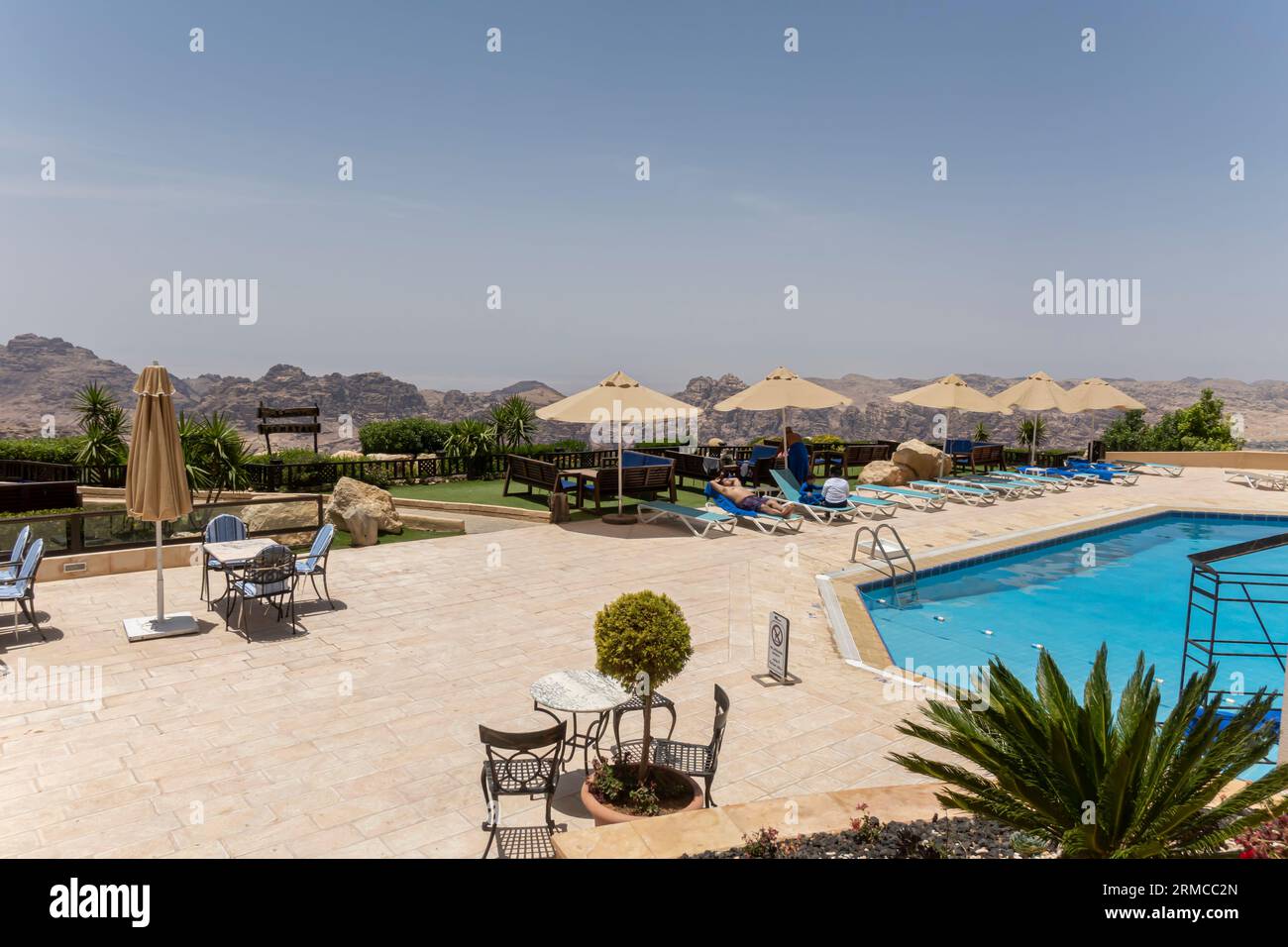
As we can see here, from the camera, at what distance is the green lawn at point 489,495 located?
15.3 m

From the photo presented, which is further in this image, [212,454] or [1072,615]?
[212,454]

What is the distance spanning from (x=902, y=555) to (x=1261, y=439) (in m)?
110

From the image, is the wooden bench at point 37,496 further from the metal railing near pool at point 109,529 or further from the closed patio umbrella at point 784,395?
the closed patio umbrella at point 784,395

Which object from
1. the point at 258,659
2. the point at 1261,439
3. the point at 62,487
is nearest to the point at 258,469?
the point at 62,487

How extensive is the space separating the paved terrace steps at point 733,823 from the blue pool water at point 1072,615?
380 cm

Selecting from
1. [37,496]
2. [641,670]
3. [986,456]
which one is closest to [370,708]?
[641,670]

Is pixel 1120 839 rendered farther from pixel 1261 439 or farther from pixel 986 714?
pixel 1261 439

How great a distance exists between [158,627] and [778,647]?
654 centimetres

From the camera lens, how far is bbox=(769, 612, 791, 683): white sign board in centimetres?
677

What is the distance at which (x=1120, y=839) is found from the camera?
A: 3.17 meters

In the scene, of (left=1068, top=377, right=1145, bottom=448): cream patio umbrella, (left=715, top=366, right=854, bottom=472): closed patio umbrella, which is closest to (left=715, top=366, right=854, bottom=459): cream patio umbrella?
(left=715, top=366, right=854, bottom=472): closed patio umbrella

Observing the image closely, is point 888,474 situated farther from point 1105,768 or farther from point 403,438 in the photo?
point 1105,768

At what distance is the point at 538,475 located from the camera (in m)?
15.2

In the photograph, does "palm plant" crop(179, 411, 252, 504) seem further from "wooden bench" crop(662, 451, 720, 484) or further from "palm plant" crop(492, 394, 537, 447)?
"wooden bench" crop(662, 451, 720, 484)
